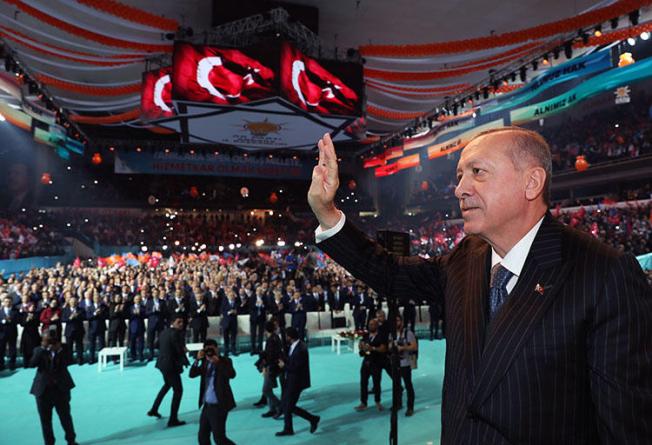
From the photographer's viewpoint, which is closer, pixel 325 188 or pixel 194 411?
pixel 325 188

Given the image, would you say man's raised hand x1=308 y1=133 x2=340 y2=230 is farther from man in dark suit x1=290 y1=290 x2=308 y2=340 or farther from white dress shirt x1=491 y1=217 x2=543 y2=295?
man in dark suit x1=290 y1=290 x2=308 y2=340

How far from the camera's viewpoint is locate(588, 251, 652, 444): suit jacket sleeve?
108 cm

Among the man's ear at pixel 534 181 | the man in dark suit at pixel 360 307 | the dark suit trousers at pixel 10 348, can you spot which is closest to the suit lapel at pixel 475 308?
the man's ear at pixel 534 181

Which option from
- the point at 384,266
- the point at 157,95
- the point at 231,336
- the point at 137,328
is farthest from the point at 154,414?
the point at 384,266

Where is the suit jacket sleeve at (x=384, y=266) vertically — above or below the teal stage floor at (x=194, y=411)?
→ above

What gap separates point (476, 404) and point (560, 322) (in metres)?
0.34

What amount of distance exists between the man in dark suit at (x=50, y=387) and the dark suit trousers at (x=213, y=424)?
2001 millimetres

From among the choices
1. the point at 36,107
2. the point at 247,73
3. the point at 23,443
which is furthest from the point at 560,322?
the point at 36,107

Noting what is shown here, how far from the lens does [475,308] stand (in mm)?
1438

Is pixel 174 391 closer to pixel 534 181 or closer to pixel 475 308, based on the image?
pixel 475 308

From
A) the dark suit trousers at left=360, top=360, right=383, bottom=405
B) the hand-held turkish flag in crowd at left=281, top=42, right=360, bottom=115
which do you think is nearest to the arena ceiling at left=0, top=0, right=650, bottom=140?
the hand-held turkish flag in crowd at left=281, top=42, right=360, bottom=115

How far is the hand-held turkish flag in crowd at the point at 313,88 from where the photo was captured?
9.15m

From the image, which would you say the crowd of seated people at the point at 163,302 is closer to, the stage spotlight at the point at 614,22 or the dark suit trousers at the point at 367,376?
the dark suit trousers at the point at 367,376

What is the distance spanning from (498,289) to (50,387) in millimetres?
6757
